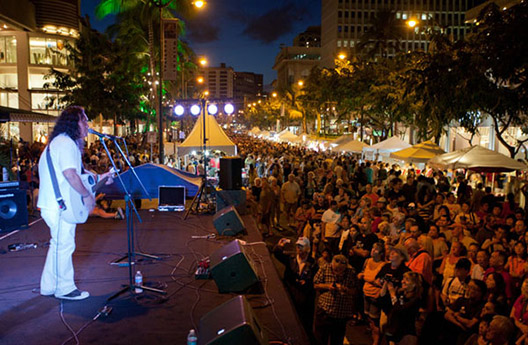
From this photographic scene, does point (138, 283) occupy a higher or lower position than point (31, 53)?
Result: lower

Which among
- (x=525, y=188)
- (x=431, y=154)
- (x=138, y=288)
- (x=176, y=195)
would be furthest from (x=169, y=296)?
(x=431, y=154)

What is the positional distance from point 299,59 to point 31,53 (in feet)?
305

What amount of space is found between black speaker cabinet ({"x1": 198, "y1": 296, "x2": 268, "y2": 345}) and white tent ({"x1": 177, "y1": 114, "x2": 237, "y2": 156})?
→ 461 inches

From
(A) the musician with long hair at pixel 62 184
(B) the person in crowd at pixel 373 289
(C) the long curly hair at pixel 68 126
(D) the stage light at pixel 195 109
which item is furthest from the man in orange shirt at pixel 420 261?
(D) the stage light at pixel 195 109

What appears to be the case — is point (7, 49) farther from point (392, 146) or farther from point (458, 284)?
point (458, 284)

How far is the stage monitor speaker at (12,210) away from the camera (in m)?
6.52

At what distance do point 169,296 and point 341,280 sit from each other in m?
1.97

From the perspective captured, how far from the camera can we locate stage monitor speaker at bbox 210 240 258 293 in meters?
5.25

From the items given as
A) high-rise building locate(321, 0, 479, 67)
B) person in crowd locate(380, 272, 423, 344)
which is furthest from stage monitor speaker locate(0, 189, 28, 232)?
high-rise building locate(321, 0, 479, 67)

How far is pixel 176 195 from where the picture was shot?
1038cm

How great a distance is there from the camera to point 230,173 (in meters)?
10.0

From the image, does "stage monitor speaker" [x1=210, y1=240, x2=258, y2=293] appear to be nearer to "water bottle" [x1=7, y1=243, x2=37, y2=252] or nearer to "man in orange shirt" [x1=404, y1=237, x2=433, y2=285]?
"man in orange shirt" [x1=404, y1=237, x2=433, y2=285]

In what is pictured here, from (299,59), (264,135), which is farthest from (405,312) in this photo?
(299,59)

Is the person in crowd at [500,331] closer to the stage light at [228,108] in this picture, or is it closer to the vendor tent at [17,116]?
the vendor tent at [17,116]
